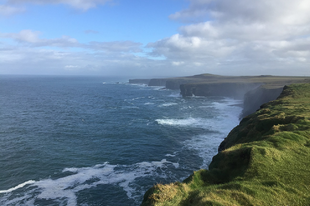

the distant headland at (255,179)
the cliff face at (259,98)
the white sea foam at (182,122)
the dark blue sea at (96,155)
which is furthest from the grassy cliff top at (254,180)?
the cliff face at (259,98)

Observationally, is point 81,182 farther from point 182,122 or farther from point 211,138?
point 182,122

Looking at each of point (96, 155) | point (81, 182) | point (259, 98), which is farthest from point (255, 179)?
point (259, 98)

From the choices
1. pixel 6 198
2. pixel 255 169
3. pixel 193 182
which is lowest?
pixel 6 198

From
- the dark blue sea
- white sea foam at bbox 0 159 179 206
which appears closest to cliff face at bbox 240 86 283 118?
the dark blue sea

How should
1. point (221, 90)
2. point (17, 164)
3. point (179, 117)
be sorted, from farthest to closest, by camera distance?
point (221, 90) → point (179, 117) → point (17, 164)

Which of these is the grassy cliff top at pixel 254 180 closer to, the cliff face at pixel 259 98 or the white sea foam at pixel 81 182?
the white sea foam at pixel 81 182

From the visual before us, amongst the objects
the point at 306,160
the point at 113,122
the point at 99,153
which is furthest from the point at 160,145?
the point at 306,160

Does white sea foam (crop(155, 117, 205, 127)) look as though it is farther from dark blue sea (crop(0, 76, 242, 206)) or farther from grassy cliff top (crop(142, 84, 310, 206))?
grassy cliff top (crop(142, 84, 310, 206))

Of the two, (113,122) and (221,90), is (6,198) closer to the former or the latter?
(113,122)

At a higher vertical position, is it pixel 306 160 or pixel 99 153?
pixel 306 160
